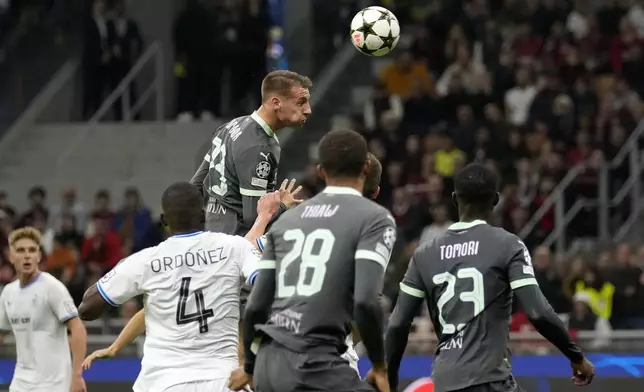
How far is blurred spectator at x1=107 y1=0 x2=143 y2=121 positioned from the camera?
876 inches

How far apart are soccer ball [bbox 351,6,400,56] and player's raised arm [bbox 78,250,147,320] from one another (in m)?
3.54

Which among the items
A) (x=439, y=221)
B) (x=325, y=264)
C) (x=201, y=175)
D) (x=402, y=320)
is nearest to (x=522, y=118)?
(x=439, y=221)

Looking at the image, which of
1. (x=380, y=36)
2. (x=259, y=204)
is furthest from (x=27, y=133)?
(x=259, y=204)

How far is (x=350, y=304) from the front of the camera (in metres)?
6.83

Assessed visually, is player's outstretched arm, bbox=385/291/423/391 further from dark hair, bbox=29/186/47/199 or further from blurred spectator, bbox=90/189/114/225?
dark hair, bbox=29/186/47/199

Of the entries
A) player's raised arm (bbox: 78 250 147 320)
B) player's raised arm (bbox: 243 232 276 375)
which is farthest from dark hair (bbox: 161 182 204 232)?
player's raised arm (bbox: 243 232 276 375)

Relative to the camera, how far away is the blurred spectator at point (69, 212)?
19.7 meters

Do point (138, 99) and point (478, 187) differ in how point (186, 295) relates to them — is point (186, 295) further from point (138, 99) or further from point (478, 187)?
point (138, 99)

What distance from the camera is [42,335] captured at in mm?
11547

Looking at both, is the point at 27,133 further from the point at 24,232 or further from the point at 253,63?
the point at 24,232

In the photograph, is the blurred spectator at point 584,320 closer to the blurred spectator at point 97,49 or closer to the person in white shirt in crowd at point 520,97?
the person in white shirt in crowd at point 520,97

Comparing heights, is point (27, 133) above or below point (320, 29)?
below

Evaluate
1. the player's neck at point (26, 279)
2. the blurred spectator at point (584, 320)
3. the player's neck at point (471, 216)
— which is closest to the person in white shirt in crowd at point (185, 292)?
the player's neck at point (471, 216)

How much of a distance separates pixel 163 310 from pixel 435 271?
1.47 m
